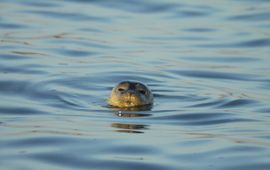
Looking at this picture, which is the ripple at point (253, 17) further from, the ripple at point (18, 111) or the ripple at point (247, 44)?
the ripple at point (18, 111)

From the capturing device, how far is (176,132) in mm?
11859

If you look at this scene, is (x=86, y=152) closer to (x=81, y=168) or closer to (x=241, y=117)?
(x=81, y=168)

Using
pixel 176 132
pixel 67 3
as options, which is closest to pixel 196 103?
pixel 176 132

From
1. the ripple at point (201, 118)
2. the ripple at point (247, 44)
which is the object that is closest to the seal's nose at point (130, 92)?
the ripple at point (201, 118)

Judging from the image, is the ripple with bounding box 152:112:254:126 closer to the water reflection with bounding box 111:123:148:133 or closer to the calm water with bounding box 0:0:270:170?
the calm water with bounding box 0:0:270:170

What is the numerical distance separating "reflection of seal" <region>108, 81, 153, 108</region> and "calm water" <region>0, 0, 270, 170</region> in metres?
0.21

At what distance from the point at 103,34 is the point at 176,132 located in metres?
8.39

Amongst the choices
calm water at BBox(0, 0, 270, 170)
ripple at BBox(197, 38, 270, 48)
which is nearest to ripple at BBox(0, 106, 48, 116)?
calm water at BBox(0, 0, 270, 170)

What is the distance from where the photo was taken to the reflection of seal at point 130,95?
13867 mm

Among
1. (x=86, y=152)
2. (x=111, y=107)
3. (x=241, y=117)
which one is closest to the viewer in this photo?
(x=86, y=152)

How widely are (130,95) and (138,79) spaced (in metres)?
2.25

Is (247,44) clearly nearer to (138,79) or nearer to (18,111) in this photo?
(138,79)

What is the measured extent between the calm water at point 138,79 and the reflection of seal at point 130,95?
21cm

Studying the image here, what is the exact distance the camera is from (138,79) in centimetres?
1612
